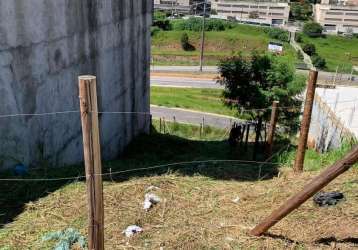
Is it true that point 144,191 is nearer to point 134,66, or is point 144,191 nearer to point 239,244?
point 239,244

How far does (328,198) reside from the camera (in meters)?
6.26

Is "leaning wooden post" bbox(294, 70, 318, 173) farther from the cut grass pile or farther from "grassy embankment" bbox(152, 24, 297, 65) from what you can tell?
the cut grass pile

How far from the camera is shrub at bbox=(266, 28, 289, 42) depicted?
233 feet

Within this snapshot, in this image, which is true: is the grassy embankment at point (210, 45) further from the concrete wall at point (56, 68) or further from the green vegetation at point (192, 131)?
the concrete wall at point (56, 68)

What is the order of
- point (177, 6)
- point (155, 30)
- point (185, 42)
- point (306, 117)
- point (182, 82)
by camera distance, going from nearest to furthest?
point (306, 117)
point (182, 82)
point (185, 42)
point (155, 30)
point (177, 6)

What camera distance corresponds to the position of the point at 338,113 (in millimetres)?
13805

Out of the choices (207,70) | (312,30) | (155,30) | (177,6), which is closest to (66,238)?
(207,70)

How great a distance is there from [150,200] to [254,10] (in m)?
108

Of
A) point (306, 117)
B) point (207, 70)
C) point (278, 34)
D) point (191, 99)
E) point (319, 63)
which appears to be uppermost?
point (306, 117)

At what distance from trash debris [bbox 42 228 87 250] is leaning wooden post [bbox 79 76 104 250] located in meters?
0.87

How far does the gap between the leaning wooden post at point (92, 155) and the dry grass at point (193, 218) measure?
1.06 m

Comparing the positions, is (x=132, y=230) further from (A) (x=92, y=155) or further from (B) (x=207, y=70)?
(B) (x=207, y=70)

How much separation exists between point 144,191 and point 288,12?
335 feet

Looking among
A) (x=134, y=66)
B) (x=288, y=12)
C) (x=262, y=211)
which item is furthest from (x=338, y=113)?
(x=288, y=12)
